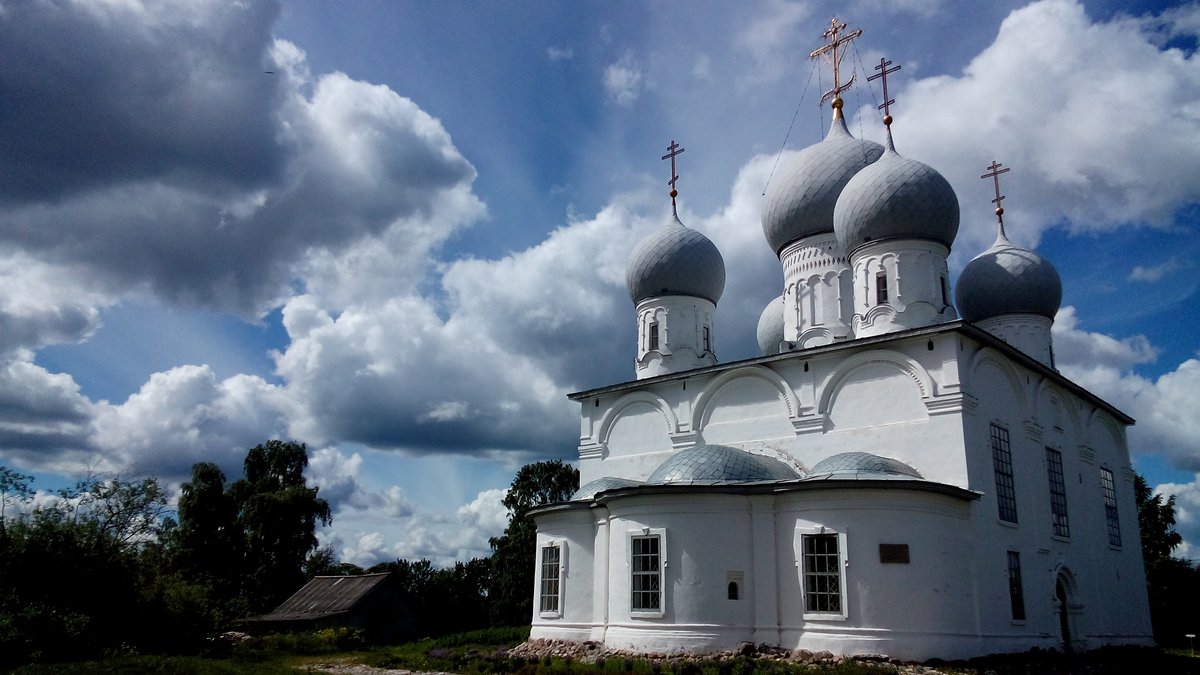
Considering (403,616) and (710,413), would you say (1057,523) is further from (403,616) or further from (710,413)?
(403,616)

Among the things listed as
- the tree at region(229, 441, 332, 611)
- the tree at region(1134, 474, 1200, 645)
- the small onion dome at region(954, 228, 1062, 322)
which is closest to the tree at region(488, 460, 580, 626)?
the tree at region(229, 441, 332, 611)

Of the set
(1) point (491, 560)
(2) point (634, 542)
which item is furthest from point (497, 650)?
(1) point (491, 560)

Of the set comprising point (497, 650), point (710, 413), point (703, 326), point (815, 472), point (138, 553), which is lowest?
point (497, 650)

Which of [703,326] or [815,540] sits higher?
[703,326]

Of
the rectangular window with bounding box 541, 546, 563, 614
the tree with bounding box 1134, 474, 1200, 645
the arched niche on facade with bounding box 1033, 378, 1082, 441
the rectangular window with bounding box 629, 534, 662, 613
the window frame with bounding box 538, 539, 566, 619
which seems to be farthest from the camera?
the tree with bounding box 1134, 474, 1200, 645

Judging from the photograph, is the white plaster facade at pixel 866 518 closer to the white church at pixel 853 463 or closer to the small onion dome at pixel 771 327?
the white church at pixel 853 463

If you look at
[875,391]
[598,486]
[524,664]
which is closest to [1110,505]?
[875,391]

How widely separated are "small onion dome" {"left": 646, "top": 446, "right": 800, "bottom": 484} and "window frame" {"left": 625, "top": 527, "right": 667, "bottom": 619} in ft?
3.42

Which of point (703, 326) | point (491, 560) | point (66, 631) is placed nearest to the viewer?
point (66, 631)

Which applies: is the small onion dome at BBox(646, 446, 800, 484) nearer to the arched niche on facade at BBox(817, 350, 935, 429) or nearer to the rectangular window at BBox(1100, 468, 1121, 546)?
the arched niche on facade at BBox(817, 350, 935, 429)

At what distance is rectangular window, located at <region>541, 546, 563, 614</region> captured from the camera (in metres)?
18.3

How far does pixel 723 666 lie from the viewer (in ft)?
45.1

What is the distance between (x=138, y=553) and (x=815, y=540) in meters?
11.2

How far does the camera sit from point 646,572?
1600cm
